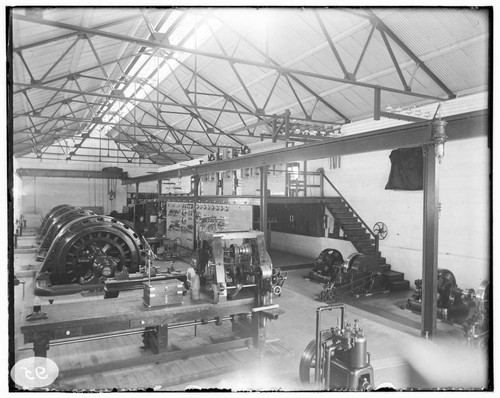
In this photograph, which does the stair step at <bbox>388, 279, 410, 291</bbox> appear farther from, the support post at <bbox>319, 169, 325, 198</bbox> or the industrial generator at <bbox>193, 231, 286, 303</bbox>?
the industrial generator at <bbox>193, 231, 286, 303</bbox>

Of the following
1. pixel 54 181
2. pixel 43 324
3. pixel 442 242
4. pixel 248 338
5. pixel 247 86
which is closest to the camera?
pixel 43 324

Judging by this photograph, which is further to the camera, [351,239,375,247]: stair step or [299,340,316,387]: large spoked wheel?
[351,239,375,247]: stair step

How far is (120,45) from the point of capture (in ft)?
34.8

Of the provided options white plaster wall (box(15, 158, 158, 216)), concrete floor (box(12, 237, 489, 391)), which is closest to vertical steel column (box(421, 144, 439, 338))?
concrete floor (box(12, 237, 489, 391))

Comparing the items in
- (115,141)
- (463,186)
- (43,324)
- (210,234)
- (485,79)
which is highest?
(115,141)

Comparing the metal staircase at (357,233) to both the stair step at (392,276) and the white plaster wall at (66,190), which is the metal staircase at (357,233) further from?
the white plaster wall at (66,190)

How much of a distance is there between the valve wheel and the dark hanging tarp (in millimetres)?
1209

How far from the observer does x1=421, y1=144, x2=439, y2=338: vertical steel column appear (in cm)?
606

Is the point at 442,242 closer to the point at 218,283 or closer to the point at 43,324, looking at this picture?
the point at 218,283

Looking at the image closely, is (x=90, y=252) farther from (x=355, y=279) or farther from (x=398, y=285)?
(x=398, y=285)

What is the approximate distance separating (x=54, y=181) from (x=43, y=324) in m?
21.5

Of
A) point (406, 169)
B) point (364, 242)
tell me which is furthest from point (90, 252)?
point (406, 169)

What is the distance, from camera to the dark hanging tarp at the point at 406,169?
9.98m

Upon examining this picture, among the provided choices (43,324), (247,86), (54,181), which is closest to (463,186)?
(247,86)
